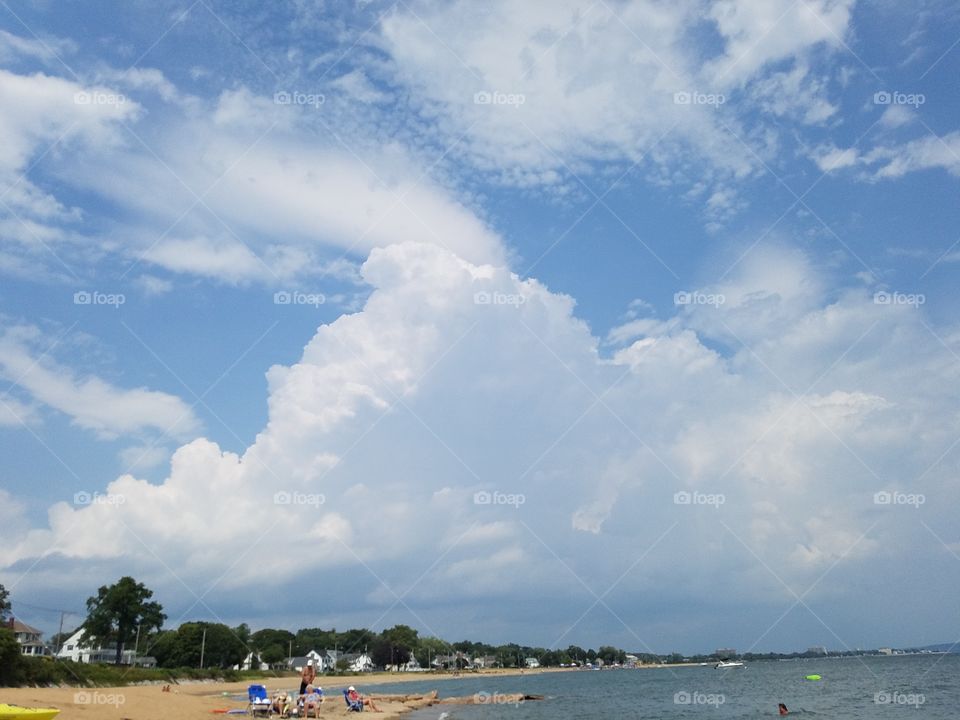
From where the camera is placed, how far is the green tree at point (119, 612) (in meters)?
81.2

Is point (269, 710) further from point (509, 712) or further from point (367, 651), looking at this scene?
point (367, 651)

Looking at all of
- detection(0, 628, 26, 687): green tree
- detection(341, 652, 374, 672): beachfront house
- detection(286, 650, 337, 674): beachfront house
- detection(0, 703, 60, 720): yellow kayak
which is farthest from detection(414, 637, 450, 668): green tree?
detection(0, 703, 60, 720): yellow kayak

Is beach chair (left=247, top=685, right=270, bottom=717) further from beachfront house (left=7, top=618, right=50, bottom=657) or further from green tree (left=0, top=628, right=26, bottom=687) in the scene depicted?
beachfront house (left=7, top=618, right=50, bottom=657)

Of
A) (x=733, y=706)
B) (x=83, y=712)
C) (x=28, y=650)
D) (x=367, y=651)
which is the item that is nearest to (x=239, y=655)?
(x=28, y=650)

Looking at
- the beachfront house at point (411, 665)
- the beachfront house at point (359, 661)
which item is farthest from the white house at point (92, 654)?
the beachfront house at point (411, 665)

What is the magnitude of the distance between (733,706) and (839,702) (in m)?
9.26

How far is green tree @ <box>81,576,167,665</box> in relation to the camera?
3199 inches

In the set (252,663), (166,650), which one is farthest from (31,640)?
(252,663)

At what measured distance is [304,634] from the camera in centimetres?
17375

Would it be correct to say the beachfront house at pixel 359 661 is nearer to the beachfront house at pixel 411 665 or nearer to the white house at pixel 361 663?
the white house at pixel 361 663

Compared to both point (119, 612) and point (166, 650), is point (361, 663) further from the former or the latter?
point (119, 612)

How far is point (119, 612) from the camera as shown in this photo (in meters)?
81.4

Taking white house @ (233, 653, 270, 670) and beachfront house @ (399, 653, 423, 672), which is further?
beachfront house @ (399, 653, 423, 672)

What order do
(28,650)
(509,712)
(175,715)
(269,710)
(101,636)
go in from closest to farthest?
1. (175,715)
2. (269,710)
3. (509,712)
4. (101,636)
5. (28,650)
